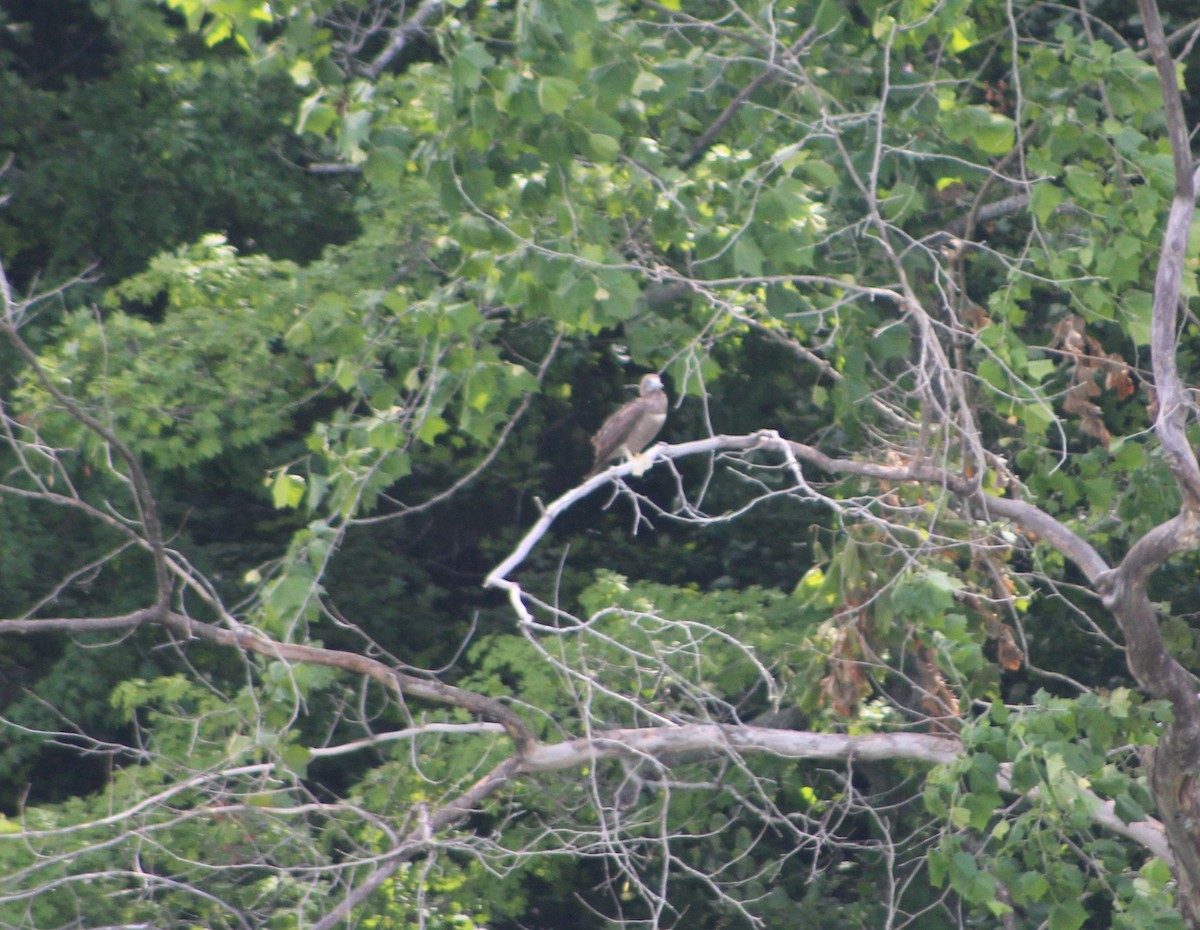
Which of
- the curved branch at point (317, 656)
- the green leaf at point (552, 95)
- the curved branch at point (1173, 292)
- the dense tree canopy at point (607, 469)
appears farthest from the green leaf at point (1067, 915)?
the green leaf at point (552, 95)

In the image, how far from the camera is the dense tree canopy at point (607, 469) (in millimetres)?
4574

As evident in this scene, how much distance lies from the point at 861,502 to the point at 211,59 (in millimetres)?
4599

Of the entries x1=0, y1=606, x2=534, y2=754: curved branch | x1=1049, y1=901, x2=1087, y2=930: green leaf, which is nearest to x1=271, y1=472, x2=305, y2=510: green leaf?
x1=0, y1=606, x2=534, y2=754: curved branch

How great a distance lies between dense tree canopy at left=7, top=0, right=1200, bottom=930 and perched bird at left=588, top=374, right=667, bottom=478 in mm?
519

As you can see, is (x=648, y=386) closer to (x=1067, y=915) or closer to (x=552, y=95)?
(x=552, y=95)

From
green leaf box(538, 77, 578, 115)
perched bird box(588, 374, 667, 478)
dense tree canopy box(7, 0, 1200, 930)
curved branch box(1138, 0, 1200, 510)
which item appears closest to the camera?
curved branch box(1138, 0, 1200, 510)

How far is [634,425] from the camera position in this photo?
7191 millimetres

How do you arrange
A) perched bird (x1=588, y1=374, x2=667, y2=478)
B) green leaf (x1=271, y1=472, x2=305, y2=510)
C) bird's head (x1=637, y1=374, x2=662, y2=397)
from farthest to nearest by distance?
1. perched bird (x1=588, y1=374, x2=667, y2=478)
2. bird's head (x1=637, y1=374, x2=662, y2=397)
3. green leaf (x1=271, y1=472, x2=305, y2=510)

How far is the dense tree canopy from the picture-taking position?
457cm

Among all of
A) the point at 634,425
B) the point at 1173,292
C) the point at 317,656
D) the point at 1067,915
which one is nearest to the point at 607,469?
the point at 634,425

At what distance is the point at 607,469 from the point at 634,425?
73 cm

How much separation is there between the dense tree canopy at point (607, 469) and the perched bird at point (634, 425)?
0.52 m

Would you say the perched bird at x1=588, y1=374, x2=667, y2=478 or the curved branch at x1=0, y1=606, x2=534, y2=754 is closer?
the curved branch at x1=0, y1=606, x2=534, y2=754

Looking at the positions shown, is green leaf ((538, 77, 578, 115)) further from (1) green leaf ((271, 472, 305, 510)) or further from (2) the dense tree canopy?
(1) green leaf ((271, 472, 305, 510))
